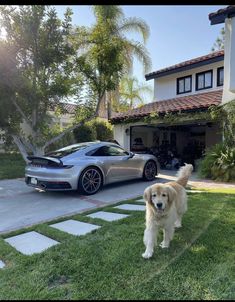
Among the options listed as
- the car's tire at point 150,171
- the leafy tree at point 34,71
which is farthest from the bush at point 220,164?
the leafy tree at point 34,71

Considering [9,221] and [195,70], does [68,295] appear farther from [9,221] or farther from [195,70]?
[195,70]

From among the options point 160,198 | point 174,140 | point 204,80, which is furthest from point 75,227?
point 174,140

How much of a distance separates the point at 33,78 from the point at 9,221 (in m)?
5.76

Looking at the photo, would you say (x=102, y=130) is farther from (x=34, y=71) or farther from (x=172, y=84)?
(x=34, y=71)

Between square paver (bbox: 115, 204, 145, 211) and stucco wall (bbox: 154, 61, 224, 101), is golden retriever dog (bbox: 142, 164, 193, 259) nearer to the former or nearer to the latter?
square paver (bbox: 115, 204, 145, 211)

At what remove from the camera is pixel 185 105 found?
39.3 ft

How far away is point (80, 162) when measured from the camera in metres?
7.61

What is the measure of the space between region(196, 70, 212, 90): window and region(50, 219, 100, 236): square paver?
36.6 feet

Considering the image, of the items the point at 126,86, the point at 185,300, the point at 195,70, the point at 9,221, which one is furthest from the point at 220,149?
the point at 126,86

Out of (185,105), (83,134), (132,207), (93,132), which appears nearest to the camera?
(132,207)

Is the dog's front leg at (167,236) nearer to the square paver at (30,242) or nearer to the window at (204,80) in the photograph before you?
the square paver at (30,242)

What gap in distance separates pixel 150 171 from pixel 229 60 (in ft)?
16.2

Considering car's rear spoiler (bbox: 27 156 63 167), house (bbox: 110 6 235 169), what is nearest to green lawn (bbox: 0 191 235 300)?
car's rear spoiler (bbox: 27 156 63 167)

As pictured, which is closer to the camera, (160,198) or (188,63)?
(160,198)
